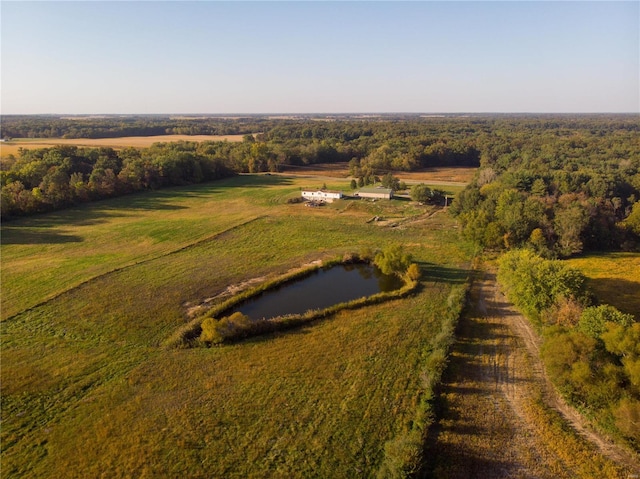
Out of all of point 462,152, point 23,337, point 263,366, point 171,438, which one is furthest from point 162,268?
point 462,152

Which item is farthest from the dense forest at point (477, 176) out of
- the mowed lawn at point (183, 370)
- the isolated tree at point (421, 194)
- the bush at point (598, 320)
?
the bush at point (598, 320)

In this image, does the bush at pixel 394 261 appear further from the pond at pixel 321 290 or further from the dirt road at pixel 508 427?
the dirt road at pixel 508 427

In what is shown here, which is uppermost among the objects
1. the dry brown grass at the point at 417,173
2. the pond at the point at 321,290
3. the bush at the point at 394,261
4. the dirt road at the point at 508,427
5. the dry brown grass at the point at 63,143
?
the dry brown grass at the point at 63,143

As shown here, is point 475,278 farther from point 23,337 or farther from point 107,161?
point 107,161

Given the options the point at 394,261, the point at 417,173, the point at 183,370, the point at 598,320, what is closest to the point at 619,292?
the point at 598,320

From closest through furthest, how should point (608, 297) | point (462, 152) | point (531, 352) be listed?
1. point (531, 352)
2. point (608, 297)
3. point (462, 152)

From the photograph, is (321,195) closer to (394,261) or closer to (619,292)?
(394,261)
